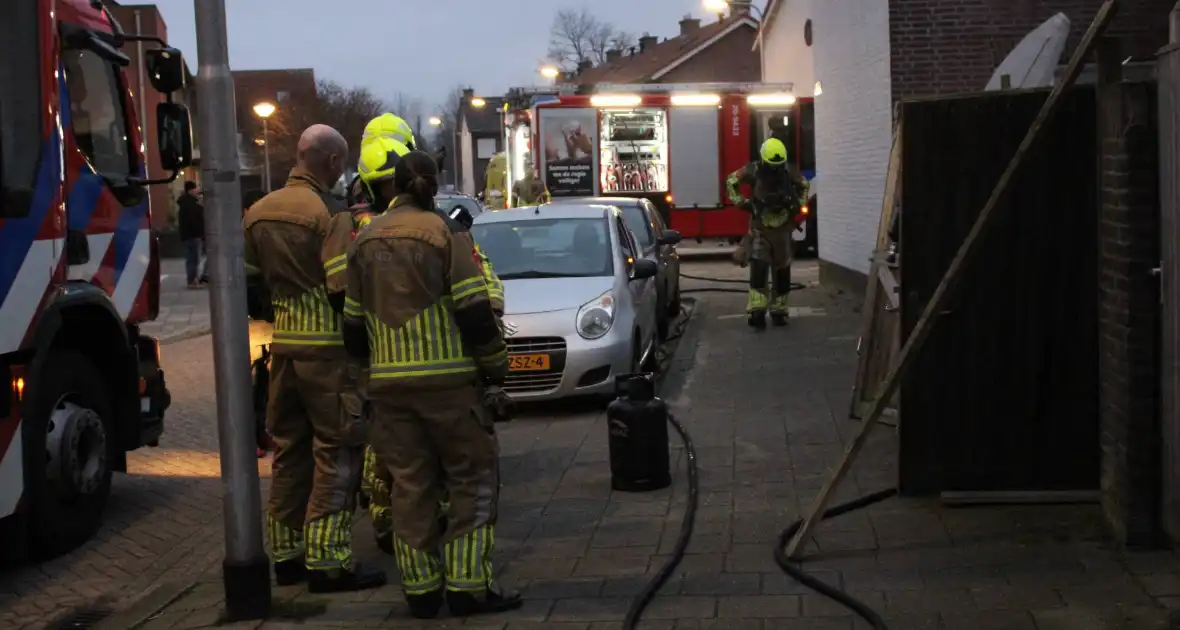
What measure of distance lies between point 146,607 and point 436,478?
152cm

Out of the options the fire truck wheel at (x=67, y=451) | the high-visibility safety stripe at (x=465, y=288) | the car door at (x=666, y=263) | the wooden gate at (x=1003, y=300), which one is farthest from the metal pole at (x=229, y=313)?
the car door at (x=666, y=263)

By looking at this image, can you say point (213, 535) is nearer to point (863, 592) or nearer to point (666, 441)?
point (666, 441)

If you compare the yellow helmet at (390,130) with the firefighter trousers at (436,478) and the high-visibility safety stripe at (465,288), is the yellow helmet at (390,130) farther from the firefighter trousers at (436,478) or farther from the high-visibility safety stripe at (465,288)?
the firefighter trousers at (436,478)

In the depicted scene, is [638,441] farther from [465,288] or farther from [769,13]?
[769,13]

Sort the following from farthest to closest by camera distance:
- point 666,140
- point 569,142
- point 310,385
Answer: point 666,140 < point 569,142 < point 310,385

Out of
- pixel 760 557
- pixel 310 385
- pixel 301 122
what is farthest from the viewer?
pixel 301 122

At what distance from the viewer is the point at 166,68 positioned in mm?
6797

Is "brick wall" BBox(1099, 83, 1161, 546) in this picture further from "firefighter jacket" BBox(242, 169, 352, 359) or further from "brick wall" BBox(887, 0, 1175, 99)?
"brick wall" BBox(887, 0, 1175, 99)

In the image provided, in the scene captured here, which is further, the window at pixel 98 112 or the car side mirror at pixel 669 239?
the car side mirror at pixel 669 239

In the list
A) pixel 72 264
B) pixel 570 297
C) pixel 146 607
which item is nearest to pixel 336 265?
pixel 146 607

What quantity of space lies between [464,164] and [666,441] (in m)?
92.6

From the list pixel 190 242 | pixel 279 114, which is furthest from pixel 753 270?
pixel 279 114

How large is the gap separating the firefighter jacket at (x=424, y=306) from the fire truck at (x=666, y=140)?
2059 centimetres

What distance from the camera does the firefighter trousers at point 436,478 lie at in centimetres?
526
